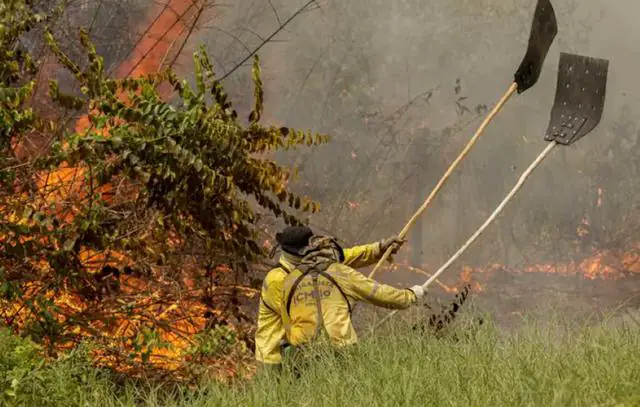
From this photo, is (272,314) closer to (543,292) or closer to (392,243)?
(392,243)

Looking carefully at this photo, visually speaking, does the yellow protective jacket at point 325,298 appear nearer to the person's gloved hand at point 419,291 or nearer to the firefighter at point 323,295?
the firefighter at point 323,295

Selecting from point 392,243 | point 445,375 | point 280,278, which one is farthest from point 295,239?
point 445,375

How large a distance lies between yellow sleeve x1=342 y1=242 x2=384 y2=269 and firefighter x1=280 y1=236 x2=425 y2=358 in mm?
408

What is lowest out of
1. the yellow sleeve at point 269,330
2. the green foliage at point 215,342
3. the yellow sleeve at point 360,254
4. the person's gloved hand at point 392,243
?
the green foliage at point 215,342

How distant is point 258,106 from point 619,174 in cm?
1516

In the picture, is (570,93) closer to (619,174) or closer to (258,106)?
(258,106)

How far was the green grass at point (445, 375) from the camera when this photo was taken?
14.3 feet

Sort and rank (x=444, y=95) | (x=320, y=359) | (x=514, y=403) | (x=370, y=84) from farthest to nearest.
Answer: (x=444, y=95), (x=370, y=84), (x=320, y=359), (x=514, y=403)

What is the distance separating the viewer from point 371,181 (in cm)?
1897

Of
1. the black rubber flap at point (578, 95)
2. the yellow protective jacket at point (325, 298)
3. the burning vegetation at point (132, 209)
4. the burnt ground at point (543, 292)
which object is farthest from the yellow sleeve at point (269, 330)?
the burnt ground at point (543, 292)

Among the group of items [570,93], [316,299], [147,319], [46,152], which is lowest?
[147,319]

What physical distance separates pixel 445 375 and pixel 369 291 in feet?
3.38

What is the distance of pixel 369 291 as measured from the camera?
584cm

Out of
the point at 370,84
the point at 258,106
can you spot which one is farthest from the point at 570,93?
the point at 370,84
